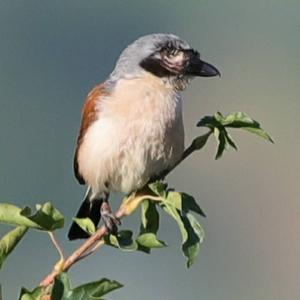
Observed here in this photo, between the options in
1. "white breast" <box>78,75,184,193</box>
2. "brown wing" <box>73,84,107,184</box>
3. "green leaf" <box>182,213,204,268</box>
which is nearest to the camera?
"green leaf" <box>182,213,204,268</box>

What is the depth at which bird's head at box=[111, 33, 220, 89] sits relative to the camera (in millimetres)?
2045

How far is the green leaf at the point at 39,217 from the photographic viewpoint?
1020 mm

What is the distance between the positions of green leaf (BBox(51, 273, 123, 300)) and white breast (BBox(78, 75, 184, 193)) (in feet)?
3.22

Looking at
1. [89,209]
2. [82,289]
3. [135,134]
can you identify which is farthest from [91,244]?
[89,209]

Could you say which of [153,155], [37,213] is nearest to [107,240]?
[37,213]

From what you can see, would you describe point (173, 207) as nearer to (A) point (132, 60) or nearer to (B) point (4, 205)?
(B) point (4, 205)

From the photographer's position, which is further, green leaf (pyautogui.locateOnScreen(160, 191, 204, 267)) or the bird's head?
the bird's head

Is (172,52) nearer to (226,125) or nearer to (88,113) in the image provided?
(88,113)

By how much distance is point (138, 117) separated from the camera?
1.97 m

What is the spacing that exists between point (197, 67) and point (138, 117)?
0.20 m

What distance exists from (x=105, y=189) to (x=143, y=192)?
2.17 feet

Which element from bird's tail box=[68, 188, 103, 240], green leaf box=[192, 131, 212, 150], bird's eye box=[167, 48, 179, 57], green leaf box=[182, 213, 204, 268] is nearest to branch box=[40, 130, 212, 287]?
green leaf box=[192, 131, 212, 150]

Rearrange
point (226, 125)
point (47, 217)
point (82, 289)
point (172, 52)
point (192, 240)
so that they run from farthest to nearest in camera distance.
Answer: point (172, 52) < point (226, 125) < point (192, 240) < point (47, 217) < point (82, 289)

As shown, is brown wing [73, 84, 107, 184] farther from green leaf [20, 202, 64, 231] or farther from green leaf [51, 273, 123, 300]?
green leaf [51, 273, 123, 300]
